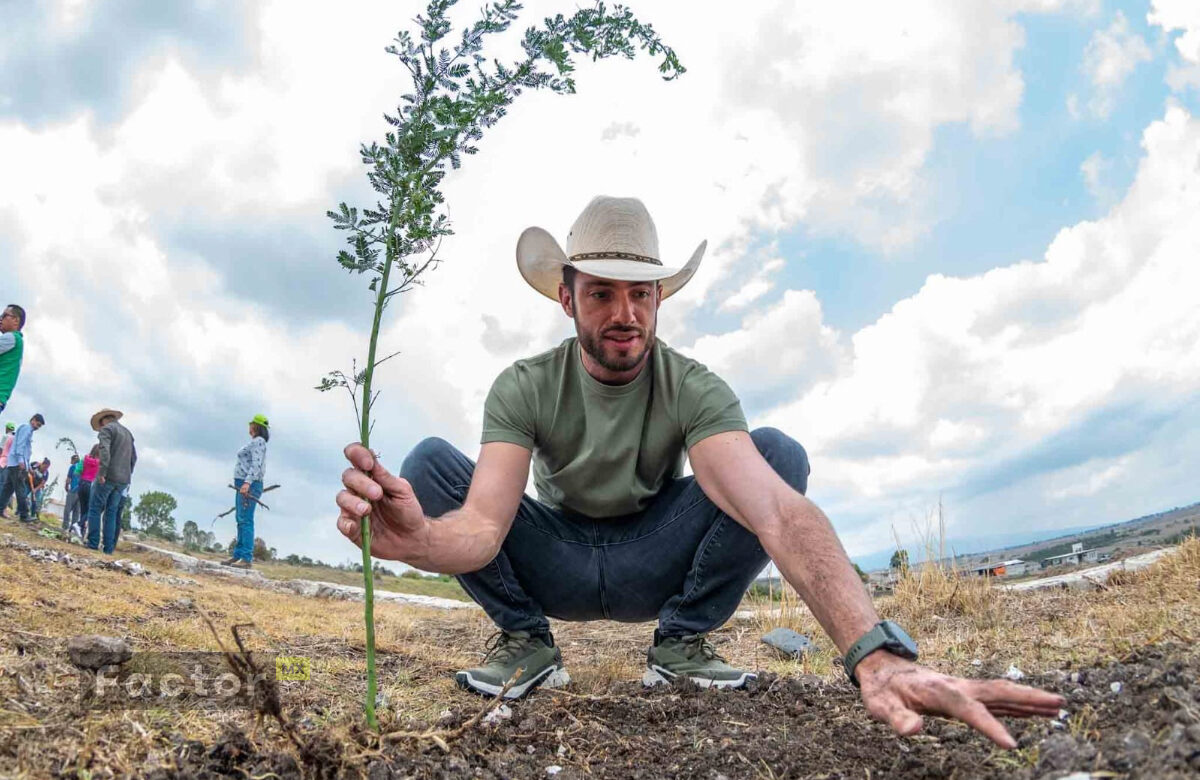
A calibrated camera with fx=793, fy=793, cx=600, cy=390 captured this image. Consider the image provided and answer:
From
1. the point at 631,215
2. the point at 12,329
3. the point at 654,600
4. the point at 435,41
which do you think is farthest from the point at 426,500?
the point at 12,329

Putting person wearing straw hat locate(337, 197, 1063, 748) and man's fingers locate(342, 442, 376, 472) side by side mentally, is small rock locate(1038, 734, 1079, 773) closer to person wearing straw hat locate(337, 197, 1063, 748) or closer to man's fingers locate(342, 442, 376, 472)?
person wearing straw hat locate(337, 197, 1063, 748)

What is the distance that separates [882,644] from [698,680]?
1540mm

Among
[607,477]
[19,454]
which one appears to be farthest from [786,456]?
[19,454]

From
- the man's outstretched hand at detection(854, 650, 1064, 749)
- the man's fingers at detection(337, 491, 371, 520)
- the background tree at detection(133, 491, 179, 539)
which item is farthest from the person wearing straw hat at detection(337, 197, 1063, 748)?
the background tree at detection(133, 491, 179, 539)

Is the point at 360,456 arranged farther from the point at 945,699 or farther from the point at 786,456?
the point at 786,456

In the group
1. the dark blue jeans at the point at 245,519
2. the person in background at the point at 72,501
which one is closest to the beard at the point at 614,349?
the dark blue jeans at the point at 245,519

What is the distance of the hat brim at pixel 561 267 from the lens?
10.0ft

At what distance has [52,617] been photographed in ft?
15.5

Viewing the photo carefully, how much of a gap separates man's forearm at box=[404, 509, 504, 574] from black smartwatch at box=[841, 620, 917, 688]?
1322mm

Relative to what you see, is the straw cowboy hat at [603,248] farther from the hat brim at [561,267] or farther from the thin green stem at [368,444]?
the thin green stem at [368,444]

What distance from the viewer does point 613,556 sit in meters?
3.54

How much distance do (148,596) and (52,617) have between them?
6.37 ft

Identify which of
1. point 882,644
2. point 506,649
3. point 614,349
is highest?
point 614,349

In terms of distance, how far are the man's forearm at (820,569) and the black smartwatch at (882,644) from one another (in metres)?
0.09
